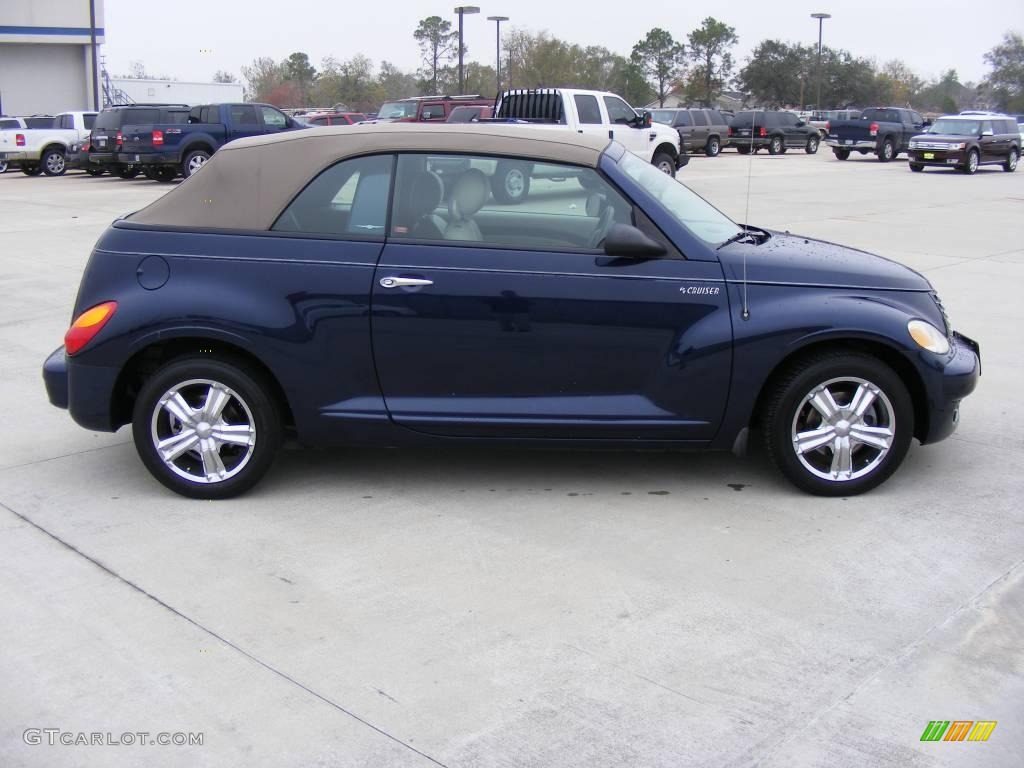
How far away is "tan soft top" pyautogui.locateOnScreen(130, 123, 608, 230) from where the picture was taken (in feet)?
16.5

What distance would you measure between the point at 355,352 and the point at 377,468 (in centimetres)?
86

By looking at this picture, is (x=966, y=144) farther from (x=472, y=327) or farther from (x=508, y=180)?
(x=472, y=327)

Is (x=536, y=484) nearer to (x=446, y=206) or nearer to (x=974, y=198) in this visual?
(x=446, y=206)

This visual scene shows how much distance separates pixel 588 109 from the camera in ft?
70.9

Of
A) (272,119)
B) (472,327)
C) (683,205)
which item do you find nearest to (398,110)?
(272,119)

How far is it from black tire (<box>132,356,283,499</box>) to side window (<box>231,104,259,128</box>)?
21.6 meters

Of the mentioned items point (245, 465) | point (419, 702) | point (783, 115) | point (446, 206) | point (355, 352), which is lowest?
point (419, 702)

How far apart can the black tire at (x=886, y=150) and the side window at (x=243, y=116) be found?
2065 centimetres

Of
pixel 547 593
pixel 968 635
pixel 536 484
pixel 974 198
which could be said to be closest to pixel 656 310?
pixel 536 484

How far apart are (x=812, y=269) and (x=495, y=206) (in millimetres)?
1516

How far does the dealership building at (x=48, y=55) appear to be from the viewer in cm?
4453

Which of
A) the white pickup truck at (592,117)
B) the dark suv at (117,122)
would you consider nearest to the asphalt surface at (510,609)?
the white pickup truck at (592,117)

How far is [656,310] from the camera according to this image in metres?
4.87

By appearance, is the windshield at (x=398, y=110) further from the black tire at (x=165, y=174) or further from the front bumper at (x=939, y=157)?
the front bumper at (x=939, y=157)
